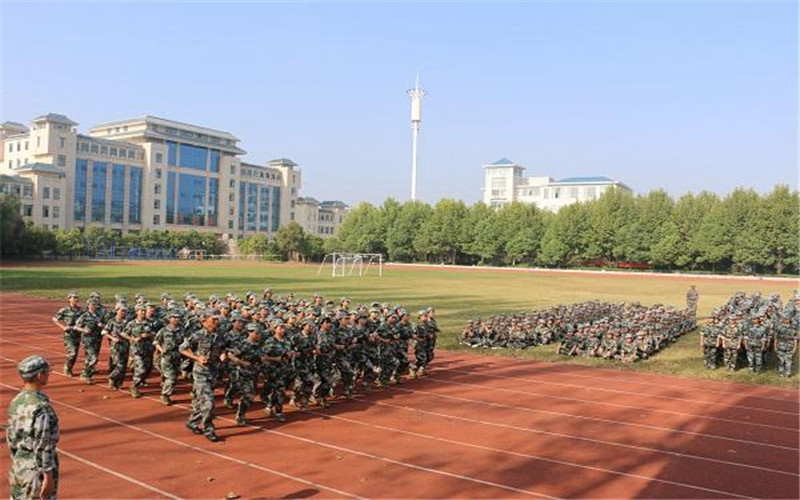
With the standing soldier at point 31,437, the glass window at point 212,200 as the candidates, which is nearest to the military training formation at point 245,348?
the standing soldier at point 31,437

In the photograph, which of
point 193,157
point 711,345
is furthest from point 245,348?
point 193,157

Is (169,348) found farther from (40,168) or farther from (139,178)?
(139,178)

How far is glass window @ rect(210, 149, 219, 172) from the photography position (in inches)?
3824

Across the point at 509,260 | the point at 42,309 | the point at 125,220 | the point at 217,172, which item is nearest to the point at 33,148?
the point at 125,220

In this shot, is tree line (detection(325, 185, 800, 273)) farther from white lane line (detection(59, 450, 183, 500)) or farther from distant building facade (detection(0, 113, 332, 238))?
white lane line (detection(59, 450, 183, 500))

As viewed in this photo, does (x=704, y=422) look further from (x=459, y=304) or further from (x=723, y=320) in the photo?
(x=459, y=304)

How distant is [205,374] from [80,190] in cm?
8086

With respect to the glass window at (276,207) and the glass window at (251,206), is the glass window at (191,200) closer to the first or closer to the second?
the glass window at (251,206)

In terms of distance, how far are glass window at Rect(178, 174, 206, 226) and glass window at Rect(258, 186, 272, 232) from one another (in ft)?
38.1

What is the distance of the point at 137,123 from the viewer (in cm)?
8762

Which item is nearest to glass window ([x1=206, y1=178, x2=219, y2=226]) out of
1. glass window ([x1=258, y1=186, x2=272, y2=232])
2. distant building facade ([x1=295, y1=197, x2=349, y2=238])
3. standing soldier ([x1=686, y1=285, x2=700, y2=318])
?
glass window ([x1=258, y1=186, x2=272, y2=232])

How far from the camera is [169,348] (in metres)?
10.0

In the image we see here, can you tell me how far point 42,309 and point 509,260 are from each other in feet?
212

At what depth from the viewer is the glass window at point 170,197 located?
90.7 m
